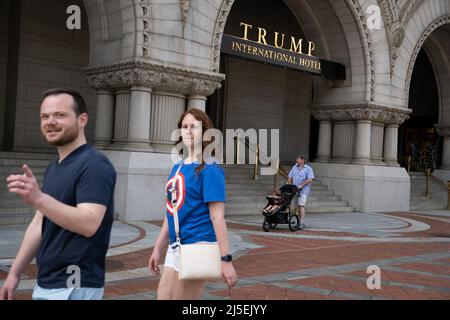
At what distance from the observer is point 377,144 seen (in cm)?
1967

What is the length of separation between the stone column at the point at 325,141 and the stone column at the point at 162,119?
25.4 feet

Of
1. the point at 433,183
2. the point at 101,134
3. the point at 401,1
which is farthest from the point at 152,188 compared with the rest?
the point at 433,183

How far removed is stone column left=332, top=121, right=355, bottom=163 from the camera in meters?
19.3

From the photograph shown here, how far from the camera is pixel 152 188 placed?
506 inches

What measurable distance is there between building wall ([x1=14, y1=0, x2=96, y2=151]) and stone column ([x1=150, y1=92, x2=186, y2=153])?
16.8 ft

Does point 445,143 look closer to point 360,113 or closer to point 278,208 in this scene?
point 360,113

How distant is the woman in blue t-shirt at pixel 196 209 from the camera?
11.5 ft

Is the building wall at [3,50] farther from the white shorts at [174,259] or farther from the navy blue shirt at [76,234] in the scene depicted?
the navy blue shirt at [76,234]

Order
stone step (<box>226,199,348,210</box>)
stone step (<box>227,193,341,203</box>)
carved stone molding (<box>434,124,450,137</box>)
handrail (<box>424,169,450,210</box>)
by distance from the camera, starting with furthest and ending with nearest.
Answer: carved stone molding (<box>434,124,450,137</box>)
handrail (<box>424,169,450,210</box>)
stone step (<box>227,193,341,203</box>)
stone step (<box>226,199,348,210</box>)

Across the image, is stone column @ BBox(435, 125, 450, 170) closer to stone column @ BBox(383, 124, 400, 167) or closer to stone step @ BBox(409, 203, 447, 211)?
stone step @ BBox(409, 203, 447, 211)

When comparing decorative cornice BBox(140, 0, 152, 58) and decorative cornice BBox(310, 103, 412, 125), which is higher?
decorative cornice BBox(140, 0, 152, 58)

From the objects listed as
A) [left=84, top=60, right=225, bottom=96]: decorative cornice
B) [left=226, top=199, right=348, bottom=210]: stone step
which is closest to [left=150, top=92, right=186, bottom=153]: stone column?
[left=84, top=60, right=225, bottom=96]: decorative cornice

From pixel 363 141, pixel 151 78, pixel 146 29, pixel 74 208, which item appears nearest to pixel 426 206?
pixel 363 141

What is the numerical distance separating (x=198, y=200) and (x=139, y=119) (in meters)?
9.57
